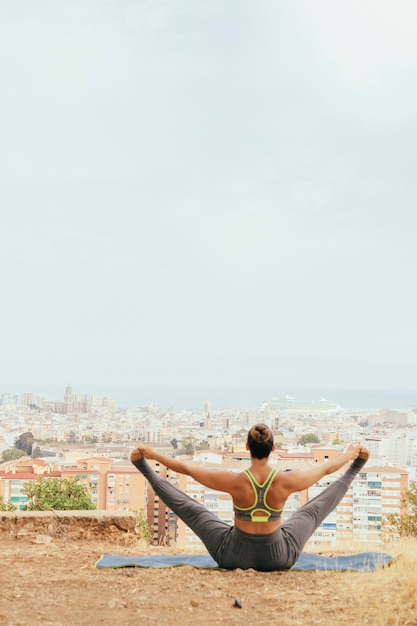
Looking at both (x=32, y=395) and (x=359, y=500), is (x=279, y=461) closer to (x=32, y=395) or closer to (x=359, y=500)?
(x=359, y=500)

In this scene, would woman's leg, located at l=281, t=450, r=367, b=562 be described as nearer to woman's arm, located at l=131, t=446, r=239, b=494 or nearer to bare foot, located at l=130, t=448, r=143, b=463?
woman's arm, located at l=131, t=446, r=239, b=494

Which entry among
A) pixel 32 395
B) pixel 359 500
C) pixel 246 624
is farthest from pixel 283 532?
pixel 32 395

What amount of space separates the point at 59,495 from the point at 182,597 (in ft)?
37.1

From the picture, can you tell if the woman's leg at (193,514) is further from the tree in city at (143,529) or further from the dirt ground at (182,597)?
the tree in city at (143,529)

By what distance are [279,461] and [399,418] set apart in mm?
115543

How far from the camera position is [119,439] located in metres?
106

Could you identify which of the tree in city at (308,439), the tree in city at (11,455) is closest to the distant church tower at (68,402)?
the tree in city at (11,455)

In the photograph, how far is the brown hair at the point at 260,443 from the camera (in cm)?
413

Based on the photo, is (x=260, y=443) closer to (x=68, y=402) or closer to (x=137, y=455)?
(x=137, y=455)

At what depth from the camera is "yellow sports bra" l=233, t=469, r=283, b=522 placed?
13.5 feet

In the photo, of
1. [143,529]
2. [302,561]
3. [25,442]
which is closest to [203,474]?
[302,561]

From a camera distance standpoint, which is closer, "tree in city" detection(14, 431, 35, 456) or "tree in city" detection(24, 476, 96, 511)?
"tree in city" detection(24, 476, 96, 511)

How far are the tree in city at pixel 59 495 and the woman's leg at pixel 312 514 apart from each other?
31.6 feet

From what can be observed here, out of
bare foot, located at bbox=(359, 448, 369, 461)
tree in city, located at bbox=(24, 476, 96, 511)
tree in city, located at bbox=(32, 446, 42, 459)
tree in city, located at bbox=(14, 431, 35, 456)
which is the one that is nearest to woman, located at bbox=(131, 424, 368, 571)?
bare foot, located at bbox=(359, 448, 369, 461)
